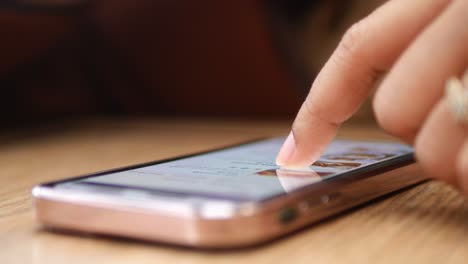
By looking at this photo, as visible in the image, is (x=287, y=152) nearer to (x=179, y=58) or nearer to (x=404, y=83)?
(x=404, y=83)

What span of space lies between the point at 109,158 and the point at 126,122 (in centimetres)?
38

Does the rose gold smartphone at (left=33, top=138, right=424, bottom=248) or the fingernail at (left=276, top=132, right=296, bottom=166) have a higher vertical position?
the fingernail at (left=276, top=132, right=296, bottom=166)

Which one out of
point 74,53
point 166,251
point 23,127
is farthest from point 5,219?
point 74,53

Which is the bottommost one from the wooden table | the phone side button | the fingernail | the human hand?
the wooden table

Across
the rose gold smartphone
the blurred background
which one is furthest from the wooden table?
the blurred background

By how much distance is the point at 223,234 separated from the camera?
28cm

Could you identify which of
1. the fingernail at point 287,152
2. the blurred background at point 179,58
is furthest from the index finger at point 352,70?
the blurred background at point 179,58

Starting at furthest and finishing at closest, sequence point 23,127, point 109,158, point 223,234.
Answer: point 23,127, point 109,158, point 223,234

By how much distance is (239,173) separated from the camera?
368 mm

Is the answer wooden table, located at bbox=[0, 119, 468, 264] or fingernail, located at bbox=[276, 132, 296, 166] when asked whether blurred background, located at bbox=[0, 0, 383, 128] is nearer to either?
wooden table, located at bbox=[0, 119, 468, 264]

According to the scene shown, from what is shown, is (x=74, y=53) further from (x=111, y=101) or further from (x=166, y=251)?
(x=166, y=251)

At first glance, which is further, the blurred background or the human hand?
the blurred background

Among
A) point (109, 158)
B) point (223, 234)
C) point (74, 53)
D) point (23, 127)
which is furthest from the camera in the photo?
point (74, 53)

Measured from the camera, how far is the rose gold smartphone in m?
0.28
